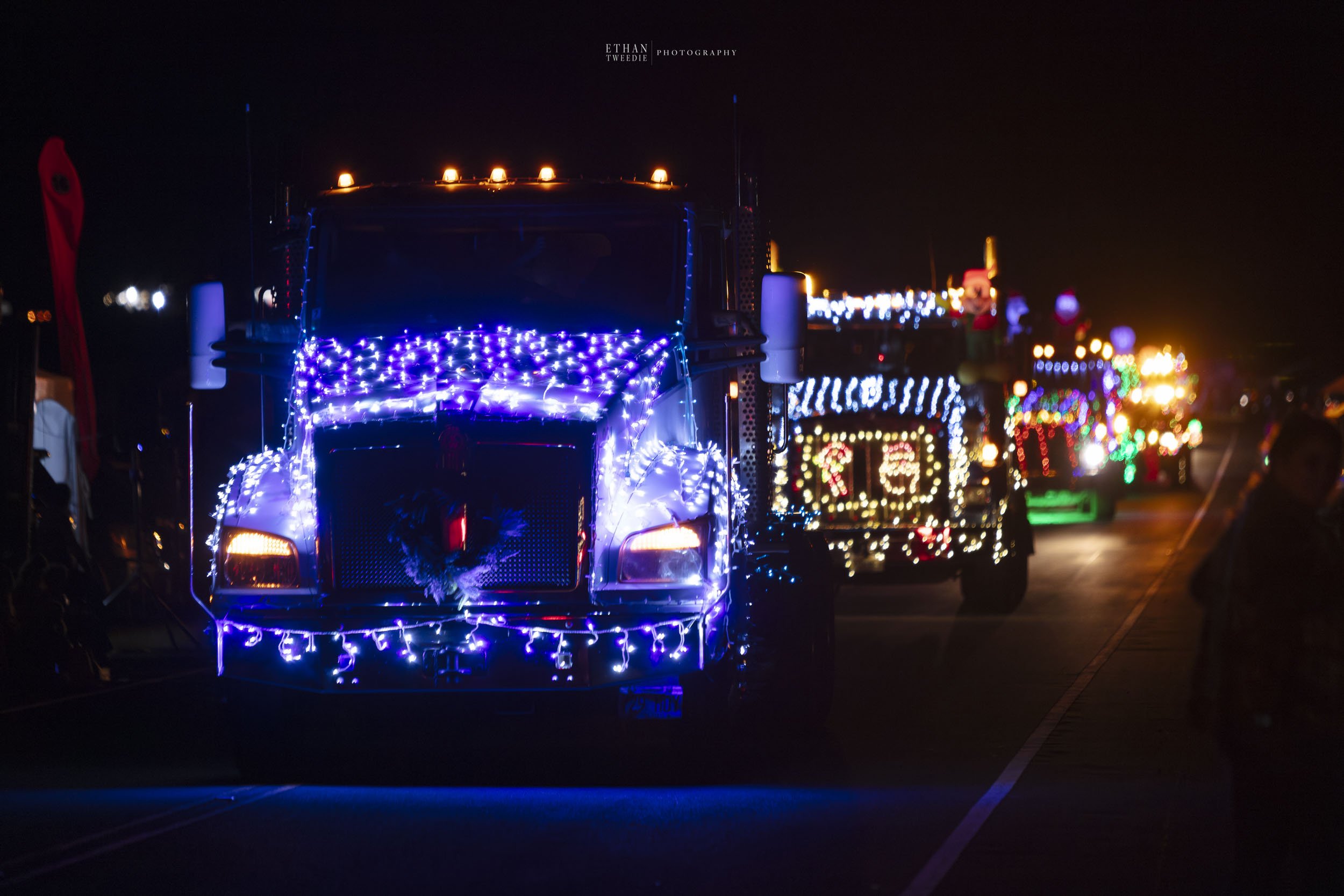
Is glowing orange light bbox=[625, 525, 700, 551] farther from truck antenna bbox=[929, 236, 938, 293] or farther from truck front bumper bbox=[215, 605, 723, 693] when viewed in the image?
truck antenna bbox=[929, 236, 938, 293]

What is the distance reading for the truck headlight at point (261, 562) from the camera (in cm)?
938

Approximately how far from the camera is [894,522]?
62.8 ft

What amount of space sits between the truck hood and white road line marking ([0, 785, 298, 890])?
71.9 inches

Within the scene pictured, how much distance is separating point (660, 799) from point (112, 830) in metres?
2.48

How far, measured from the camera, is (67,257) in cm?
1666

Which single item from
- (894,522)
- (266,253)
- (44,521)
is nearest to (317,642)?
(266,253)

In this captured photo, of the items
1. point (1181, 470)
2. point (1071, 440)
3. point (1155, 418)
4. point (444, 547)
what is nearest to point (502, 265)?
point (444, 547)

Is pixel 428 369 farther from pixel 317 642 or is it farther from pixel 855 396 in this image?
pixel 855 396

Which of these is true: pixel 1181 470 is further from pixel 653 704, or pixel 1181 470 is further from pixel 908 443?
pixel 653 704

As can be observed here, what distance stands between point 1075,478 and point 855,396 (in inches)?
708

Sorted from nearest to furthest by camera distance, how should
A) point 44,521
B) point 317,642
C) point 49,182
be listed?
point 317,642 → point 44,521 → point 49,182

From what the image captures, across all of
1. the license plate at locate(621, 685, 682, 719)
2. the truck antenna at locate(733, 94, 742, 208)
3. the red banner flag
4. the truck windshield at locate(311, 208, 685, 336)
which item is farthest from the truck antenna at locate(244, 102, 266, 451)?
the red banner flag

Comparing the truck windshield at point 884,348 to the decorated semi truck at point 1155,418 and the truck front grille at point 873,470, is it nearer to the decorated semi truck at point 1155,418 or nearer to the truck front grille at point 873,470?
the truck front grille at point 873,470

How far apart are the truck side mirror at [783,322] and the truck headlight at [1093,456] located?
27.0 metres
